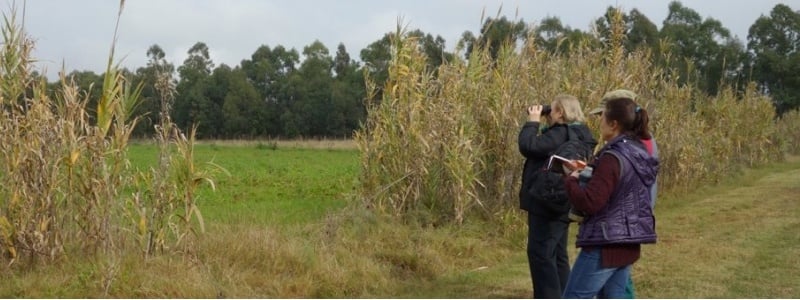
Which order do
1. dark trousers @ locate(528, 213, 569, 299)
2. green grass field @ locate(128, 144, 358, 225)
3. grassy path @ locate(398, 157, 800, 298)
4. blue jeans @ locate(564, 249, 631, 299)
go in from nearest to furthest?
blue jeans @ locate(564, 249, 631, 299) < dark trousers @ locate(528, 213, 569, 299) < grassy path @ locate(398, 157, 800, 298) < green grass field @ locate(128, 144, 358, 225)

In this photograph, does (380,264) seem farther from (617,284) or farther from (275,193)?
(275,193)

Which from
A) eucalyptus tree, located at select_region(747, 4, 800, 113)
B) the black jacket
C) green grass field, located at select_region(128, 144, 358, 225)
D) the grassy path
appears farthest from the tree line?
the black jacket

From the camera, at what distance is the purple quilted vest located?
12.3ft

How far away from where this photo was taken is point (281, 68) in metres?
54.5

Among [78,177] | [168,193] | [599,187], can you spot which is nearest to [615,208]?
[599,187]

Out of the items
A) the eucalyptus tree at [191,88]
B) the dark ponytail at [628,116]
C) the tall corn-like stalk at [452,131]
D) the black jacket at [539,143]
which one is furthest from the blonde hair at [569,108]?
the eucalyptus tree at [191,88]

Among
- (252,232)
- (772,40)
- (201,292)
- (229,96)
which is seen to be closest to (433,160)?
(252,232)

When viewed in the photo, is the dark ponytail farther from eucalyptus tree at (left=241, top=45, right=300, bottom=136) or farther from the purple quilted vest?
eucalyptus tree at (left=241, top=45, right=300, bottom=136)

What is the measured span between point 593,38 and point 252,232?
27.0ft

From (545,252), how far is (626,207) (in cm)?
157

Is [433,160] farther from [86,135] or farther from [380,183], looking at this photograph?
[86,135]

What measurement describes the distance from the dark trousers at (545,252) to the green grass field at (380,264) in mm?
1093

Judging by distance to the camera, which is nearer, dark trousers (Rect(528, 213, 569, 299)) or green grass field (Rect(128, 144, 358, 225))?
dark trousers (Rect(528, 213, 569, 299))

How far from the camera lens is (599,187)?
3693mm
